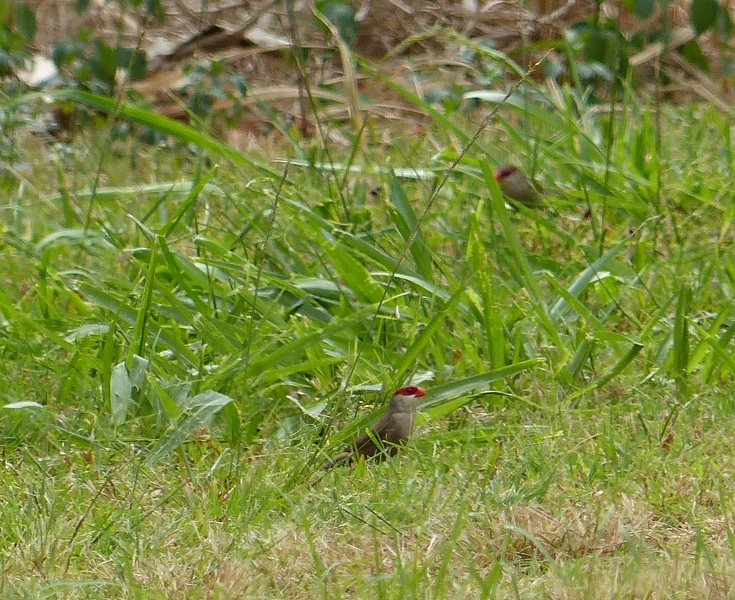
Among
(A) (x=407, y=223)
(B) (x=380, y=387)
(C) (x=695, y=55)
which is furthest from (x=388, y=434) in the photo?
(C) (x=695, y=55)

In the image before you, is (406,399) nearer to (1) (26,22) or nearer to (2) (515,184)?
(2) (515,184)

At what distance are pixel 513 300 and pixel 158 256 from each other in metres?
0.97

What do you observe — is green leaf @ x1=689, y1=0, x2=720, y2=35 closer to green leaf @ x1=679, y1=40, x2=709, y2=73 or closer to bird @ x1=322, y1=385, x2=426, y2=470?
green leaf @ x1=679, y1=40, x2=709, y2=73

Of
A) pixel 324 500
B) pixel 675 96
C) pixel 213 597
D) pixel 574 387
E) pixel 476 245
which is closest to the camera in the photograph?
pixel 213 597

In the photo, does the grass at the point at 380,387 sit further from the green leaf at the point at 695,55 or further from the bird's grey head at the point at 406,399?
the green leaf at the point at 695,55

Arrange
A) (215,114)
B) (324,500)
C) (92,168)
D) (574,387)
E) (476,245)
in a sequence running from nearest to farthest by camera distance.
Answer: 1. (324,500)
2. (574,387)
3. (476,245)
4. (92,168)
5. (215,114)

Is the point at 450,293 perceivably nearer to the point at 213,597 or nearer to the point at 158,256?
the point at 158,256

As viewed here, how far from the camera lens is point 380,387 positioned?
9.20 feet

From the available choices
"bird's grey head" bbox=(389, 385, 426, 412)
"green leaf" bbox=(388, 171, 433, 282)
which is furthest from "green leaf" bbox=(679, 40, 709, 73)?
"bird's grey head" bbox=(389, 385, 426, 412)

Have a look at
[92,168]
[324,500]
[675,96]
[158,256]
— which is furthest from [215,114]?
[324,500]

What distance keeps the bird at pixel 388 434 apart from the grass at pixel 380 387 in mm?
42

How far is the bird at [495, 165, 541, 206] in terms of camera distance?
12.4 ft

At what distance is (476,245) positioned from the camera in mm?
3100

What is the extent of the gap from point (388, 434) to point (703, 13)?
2369 mm
